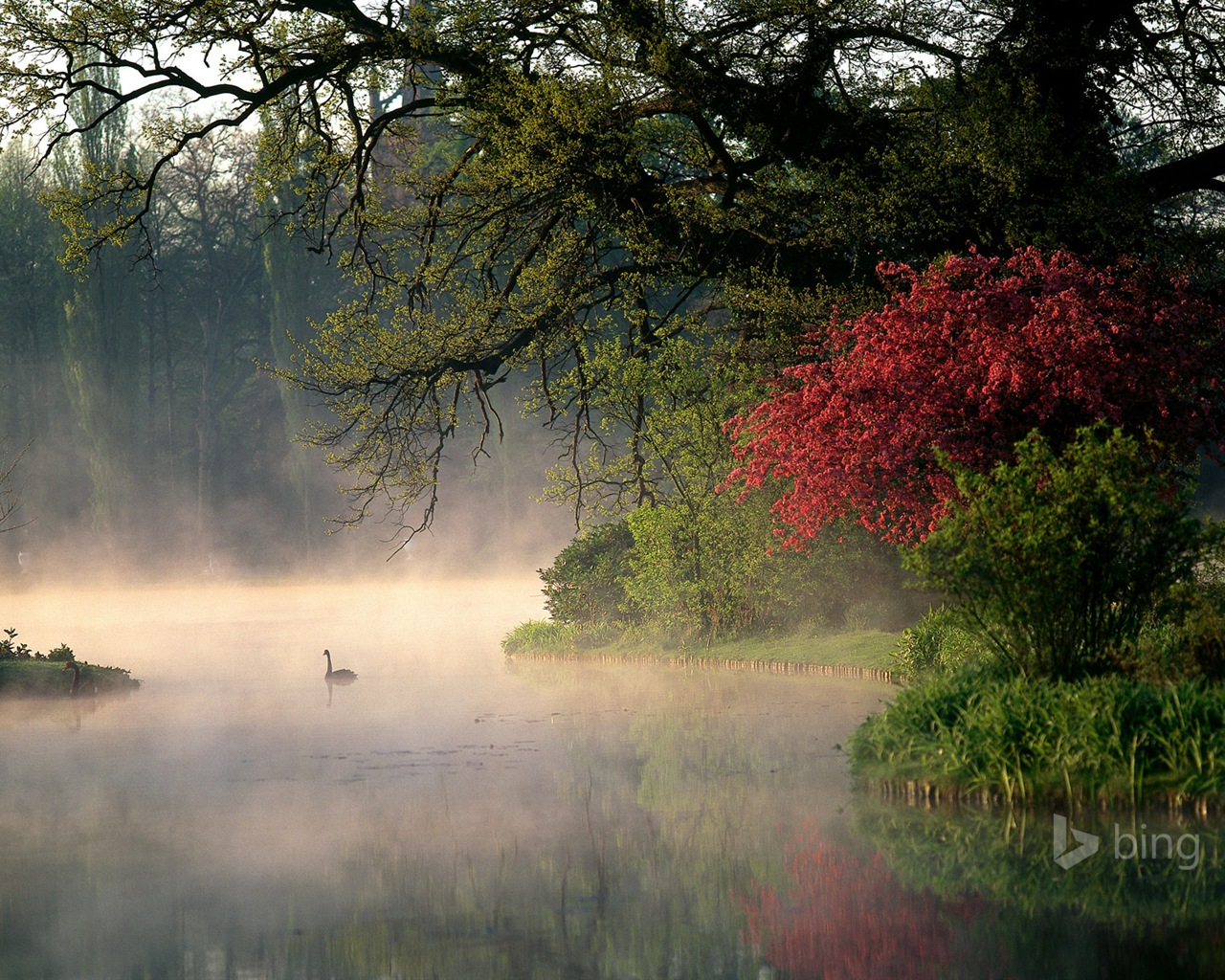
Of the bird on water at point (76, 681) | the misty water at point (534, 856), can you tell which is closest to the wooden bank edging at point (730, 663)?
the misty water at point (534, 856)

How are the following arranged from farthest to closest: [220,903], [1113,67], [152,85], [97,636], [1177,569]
Result: [97,636], [1113,67], [152,85], [1177,569], [220,903]

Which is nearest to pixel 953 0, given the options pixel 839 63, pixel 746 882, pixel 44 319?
pixel 839 63

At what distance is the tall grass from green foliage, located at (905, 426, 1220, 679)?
1.83 feet

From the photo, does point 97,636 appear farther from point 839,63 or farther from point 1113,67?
point 1113,67

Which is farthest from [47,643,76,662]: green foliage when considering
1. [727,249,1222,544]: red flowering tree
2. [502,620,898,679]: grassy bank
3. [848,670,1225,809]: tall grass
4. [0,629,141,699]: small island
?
[848,670,1225,809]: tall grass

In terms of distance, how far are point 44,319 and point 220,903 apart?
51.5 m

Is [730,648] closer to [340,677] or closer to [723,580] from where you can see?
[723,580]

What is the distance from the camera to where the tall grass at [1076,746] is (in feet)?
30.9

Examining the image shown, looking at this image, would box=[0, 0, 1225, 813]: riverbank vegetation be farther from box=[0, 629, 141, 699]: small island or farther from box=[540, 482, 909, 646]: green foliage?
box=[0, 629, 141, 699]: small island

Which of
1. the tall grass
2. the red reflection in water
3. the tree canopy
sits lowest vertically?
the red reflection in water

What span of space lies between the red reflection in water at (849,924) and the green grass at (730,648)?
8.54m

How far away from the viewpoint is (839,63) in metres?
17.8

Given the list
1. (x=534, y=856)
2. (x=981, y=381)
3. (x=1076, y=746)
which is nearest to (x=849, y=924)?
(x=534, y=856)

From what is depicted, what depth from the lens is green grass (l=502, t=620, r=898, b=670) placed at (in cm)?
1884
